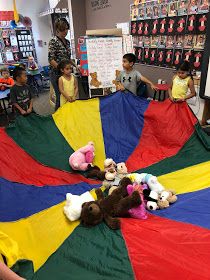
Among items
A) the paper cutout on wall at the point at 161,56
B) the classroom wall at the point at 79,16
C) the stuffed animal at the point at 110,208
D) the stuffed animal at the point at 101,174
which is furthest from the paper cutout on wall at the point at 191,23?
the classroom wall at the point at 79,16

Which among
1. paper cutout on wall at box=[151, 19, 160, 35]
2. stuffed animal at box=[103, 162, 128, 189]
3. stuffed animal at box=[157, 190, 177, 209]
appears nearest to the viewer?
stuffed animal at box=[157, 190, 177, 209]

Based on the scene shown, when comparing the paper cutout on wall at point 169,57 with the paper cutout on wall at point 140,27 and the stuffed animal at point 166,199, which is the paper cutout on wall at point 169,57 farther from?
the stuffed animal at point 166,199

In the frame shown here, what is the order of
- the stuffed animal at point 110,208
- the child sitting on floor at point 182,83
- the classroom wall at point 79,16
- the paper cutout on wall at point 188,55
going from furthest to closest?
the classroom wall at point 79,16
the paper cutout on wall at point 188,55
the child sitting on floor at point 182,83
the stuffed animal at point 110,208

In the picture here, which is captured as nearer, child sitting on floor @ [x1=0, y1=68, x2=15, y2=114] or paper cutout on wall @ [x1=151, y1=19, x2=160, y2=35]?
paper cutout on wall @ [x1=151, y1=19, x2=160, y2=35]

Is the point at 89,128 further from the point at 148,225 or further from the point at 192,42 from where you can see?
the point at 192,42

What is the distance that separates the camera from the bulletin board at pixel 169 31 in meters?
3.85

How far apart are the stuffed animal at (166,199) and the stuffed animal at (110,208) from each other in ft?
0.81

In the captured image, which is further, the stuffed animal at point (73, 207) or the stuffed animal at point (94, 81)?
the stuffed animal at point (94, 81)

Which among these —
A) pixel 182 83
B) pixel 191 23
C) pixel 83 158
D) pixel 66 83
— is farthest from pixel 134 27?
pixel 83 158

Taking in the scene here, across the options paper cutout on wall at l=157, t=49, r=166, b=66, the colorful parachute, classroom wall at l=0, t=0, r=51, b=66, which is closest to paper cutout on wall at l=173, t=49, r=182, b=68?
paper cutout on wall at l=157, t=49, r=166, b=66

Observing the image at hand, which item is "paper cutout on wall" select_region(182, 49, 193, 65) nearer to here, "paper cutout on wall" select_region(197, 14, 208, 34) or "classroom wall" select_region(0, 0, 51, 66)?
"paper cutout on wall" select_region(197, 14, 208, 34)

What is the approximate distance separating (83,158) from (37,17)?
882 cm

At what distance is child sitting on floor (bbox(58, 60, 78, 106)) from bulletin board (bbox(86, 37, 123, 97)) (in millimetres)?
667

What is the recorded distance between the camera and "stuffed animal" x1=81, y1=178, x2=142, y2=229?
1.72m
